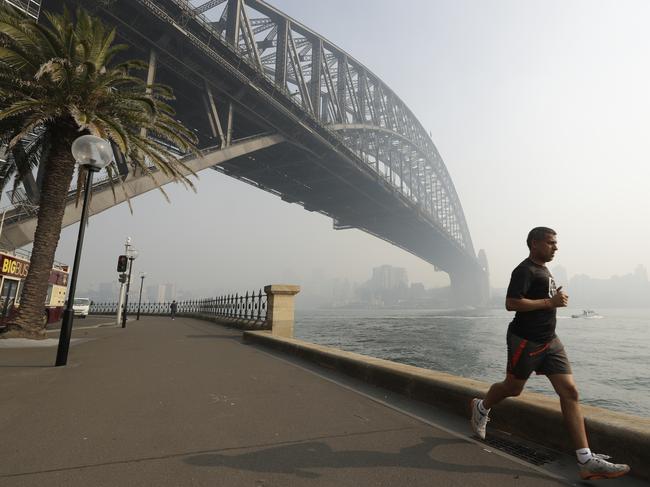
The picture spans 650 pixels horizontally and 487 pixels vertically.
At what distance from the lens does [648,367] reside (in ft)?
48.5

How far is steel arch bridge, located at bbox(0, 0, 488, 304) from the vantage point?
21.1 m

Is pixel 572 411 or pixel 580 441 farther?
pixel 572 411

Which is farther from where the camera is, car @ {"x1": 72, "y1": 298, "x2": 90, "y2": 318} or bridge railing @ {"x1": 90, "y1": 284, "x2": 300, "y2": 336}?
car @ {"x1": 72, "y1": 298, "x2": 90, "y2": 318}

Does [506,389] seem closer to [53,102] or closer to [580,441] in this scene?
[580,441]

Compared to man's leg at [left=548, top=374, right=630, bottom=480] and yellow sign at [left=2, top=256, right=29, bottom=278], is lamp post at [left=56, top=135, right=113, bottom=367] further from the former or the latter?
yellow sign at [left=2, top=256, right=29, bottom=278]

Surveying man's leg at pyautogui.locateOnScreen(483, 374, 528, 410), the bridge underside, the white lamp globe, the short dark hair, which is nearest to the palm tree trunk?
the white lamp globe

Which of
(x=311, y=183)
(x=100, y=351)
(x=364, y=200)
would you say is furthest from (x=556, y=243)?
(x=364, y=200)

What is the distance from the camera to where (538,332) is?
2.90 m

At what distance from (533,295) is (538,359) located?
0.48 meters

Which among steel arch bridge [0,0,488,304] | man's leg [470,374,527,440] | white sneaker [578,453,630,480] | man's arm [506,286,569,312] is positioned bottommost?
white sneaker [578,453,630,480]

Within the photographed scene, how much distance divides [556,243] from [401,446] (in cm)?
205

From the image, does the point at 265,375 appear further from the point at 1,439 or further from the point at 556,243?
the point at 556,243

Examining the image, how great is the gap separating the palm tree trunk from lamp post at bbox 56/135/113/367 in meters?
4.66

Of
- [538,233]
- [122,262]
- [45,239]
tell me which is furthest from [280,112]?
[538,233]
